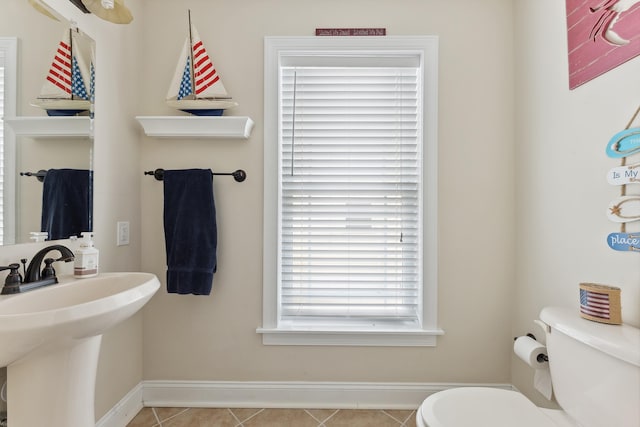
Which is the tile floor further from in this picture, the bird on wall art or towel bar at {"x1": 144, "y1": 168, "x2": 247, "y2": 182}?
the bird on wall art

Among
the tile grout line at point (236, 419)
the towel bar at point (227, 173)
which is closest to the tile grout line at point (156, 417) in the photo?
the tile grout line at point (236, 419)

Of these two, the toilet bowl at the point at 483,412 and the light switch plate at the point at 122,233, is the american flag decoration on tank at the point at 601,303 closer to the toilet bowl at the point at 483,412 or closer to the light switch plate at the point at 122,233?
the toilet bowl at the point at 483,412

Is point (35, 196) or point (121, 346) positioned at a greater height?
point (35, 196)

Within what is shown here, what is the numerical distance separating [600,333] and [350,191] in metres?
1.17

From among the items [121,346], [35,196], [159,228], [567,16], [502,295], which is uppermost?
[567,16]

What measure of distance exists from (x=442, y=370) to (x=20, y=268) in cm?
196

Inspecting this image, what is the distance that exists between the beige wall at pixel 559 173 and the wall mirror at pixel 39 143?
2.07 m

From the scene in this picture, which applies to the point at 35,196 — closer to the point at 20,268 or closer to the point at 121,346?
the point at 20,268

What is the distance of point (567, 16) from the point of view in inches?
52.6

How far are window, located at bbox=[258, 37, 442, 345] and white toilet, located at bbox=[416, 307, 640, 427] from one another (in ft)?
2.10

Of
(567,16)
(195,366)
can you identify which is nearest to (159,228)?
(195,366)

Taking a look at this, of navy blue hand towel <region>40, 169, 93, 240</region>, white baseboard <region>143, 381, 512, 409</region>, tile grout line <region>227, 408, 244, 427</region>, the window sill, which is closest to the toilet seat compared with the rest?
the window sill

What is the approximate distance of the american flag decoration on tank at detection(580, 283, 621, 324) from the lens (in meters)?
1.05

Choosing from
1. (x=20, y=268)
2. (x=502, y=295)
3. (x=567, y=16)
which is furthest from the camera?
(x=502, y=295)
